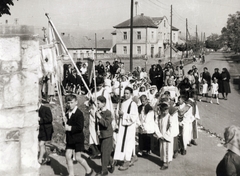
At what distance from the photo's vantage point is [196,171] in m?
7.07

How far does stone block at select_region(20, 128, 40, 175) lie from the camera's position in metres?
3.27

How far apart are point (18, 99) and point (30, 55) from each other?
442mm

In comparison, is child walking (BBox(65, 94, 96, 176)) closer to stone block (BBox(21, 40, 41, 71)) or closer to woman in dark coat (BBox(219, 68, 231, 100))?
stone block (BBox(21, 40, 41, 71))

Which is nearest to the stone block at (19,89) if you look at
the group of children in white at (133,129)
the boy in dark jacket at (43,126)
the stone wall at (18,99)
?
the stone wall at (18,99)

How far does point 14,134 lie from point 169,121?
4.76m

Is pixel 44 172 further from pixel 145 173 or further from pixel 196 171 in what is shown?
pixel 196 171

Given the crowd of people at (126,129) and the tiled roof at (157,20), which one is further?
the tiled roof at (157,20)

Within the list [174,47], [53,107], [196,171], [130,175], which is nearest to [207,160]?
[196,171]

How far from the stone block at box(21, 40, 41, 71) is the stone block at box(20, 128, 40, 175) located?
0.62 metres

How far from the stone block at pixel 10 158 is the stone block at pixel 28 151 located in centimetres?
5

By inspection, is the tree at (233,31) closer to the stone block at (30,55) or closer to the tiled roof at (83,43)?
the tiled roof at (83,43)

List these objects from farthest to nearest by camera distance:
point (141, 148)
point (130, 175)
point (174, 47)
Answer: point (174, 47)
point (141, 148)
point (130, 175)

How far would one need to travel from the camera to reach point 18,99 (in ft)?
10.5

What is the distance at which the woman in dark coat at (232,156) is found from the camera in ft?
12.5
